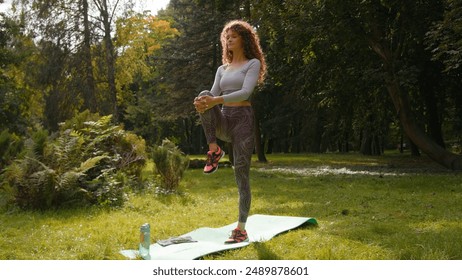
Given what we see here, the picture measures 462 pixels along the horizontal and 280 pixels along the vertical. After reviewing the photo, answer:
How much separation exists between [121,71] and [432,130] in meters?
15.8

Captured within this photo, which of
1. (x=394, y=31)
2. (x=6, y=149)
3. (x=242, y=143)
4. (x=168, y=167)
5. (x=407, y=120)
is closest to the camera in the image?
(x=242, y=143)

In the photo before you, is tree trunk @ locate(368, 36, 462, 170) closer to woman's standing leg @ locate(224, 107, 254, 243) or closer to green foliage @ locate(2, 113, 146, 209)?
green foliage @ locate(2, 113, 146, 209)

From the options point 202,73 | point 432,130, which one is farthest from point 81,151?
point 432,130

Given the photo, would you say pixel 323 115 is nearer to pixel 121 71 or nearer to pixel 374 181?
pixel 121 71

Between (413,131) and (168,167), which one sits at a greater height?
(413,131)

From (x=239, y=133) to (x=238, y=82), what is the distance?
596 millimetres

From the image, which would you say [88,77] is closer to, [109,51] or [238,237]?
[109,51]

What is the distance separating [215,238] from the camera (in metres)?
6.04

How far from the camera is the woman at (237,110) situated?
537 centimetres

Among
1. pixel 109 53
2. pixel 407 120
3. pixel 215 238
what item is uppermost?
pixel 109 53

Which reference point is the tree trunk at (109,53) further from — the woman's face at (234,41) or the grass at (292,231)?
the woman's face at (234,41)

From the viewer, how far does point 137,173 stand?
1243 cm

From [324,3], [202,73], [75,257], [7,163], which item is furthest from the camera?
[202,73]

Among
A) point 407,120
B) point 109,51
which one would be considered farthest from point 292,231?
point 109,51
